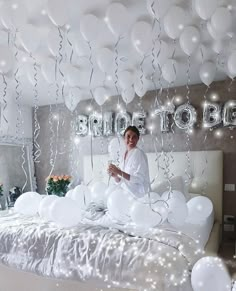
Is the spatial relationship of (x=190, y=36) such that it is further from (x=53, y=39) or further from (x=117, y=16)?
(x=53, y=39)

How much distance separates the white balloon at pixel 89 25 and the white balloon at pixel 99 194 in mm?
1445

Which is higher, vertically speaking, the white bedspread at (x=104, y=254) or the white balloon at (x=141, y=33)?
the white balloon at (x=141, y=33)

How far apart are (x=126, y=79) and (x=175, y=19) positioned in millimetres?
1112

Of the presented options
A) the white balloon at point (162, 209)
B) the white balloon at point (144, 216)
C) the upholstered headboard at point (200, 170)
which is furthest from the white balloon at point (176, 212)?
the upholstered headboard at point (200, 170)

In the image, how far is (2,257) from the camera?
2.24 m

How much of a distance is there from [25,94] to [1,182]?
1315 mm

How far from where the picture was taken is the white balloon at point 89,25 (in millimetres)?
2260

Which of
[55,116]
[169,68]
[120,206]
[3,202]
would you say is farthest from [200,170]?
[3,202]

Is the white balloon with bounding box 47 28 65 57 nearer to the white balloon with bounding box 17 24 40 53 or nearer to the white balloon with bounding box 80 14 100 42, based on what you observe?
the white balloon with bounding box 17 24 40 53

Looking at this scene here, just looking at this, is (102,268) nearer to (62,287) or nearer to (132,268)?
(132,268)

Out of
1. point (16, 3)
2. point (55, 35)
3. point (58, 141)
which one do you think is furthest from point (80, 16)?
point (58, 141)

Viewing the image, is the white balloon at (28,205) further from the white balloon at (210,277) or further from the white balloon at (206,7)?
the white balloon at (206,7)

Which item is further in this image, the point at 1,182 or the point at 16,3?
the point at 1,182

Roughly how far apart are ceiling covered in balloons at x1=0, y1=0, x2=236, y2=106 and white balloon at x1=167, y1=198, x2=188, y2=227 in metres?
1.25
